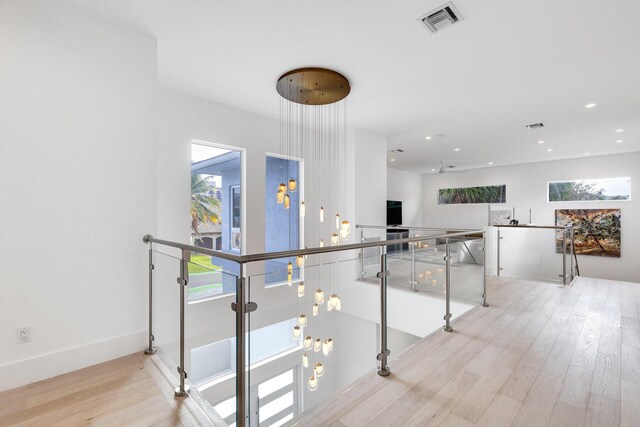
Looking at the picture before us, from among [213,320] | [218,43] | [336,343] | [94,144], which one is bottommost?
[336,343]

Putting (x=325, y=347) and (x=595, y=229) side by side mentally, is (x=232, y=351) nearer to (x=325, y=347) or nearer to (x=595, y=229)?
(x=325, y=347)

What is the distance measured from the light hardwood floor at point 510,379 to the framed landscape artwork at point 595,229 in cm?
590

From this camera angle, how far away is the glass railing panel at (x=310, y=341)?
2.78 meters

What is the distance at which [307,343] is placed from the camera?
3105mm

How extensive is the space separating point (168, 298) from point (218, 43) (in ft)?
8.21

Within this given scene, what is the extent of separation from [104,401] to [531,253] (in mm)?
6731

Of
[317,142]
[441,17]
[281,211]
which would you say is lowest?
[281,211]

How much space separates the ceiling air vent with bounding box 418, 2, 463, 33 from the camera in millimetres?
2446

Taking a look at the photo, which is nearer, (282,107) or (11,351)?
(11,351)

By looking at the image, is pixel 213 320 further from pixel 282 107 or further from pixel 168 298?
pixel 282 107

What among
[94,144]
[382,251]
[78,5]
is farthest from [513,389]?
[78,5]

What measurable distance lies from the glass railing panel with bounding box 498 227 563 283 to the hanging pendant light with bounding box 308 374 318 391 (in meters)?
4.68

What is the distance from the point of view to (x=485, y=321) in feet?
11.6

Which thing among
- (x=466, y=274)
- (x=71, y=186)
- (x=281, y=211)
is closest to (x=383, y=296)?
(x=466, y=274)
